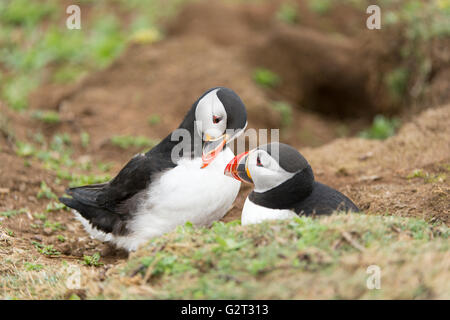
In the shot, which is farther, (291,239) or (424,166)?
(424,166)

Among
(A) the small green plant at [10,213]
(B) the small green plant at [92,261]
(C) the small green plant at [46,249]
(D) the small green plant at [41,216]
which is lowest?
(B) the small green plant at [92,261]

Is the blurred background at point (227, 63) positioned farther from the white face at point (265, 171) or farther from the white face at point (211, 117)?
the white face at point (265, 171)

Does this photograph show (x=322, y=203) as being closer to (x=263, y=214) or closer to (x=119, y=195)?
(x=263, y=214)

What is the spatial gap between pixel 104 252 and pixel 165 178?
110cm

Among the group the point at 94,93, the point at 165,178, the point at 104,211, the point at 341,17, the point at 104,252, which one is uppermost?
the point at 341,17

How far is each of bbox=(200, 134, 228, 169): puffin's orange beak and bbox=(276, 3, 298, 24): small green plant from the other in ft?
26.5

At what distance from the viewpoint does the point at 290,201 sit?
4.29m

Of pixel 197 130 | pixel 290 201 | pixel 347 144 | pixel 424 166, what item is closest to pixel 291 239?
pixel 290 201

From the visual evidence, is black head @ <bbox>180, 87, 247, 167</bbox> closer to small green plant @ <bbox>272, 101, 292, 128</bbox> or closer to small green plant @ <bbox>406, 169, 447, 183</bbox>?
small green plant @ <bbox>406, 169, 447, 183</bbox>

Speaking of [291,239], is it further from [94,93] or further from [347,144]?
[94,93]

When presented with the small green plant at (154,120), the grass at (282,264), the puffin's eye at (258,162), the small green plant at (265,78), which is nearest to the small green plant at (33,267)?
the grass at (282,264)

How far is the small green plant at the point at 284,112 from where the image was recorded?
9742mm

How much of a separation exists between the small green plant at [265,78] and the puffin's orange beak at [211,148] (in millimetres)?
Result: 5979

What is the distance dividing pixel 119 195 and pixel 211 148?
977mm
